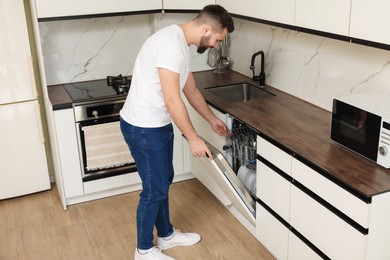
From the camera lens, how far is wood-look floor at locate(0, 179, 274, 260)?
3166mm

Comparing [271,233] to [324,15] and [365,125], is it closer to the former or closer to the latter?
[365,125]

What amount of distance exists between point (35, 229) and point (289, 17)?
2.22 metres

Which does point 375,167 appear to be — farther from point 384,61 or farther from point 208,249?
point 208,249

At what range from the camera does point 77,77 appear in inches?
157

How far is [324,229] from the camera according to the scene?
7.86 feet

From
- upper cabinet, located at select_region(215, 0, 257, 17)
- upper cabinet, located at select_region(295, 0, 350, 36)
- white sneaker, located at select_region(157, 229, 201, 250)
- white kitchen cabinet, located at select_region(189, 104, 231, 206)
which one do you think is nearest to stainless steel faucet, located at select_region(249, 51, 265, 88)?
upper cabinet, located at select_region(215, 0, 257, 17)

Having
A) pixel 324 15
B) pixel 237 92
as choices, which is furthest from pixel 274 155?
pixel 237 92

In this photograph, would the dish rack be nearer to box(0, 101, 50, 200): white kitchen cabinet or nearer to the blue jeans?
the blue jeans

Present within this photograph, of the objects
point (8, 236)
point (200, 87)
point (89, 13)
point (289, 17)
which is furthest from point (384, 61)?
point (8, 236)

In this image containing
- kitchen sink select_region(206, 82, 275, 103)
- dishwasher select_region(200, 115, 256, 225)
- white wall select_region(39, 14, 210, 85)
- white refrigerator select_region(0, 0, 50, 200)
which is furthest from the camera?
white wall select_region(39, 14, 210, 85)

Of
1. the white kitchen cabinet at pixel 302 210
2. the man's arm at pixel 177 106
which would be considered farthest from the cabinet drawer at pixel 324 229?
the man's arm at pixel 177 106

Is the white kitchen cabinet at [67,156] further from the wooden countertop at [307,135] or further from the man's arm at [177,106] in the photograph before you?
the man's arm at [177,106]

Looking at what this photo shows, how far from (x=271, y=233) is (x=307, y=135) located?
635 millimetres

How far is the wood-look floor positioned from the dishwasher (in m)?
0.25
